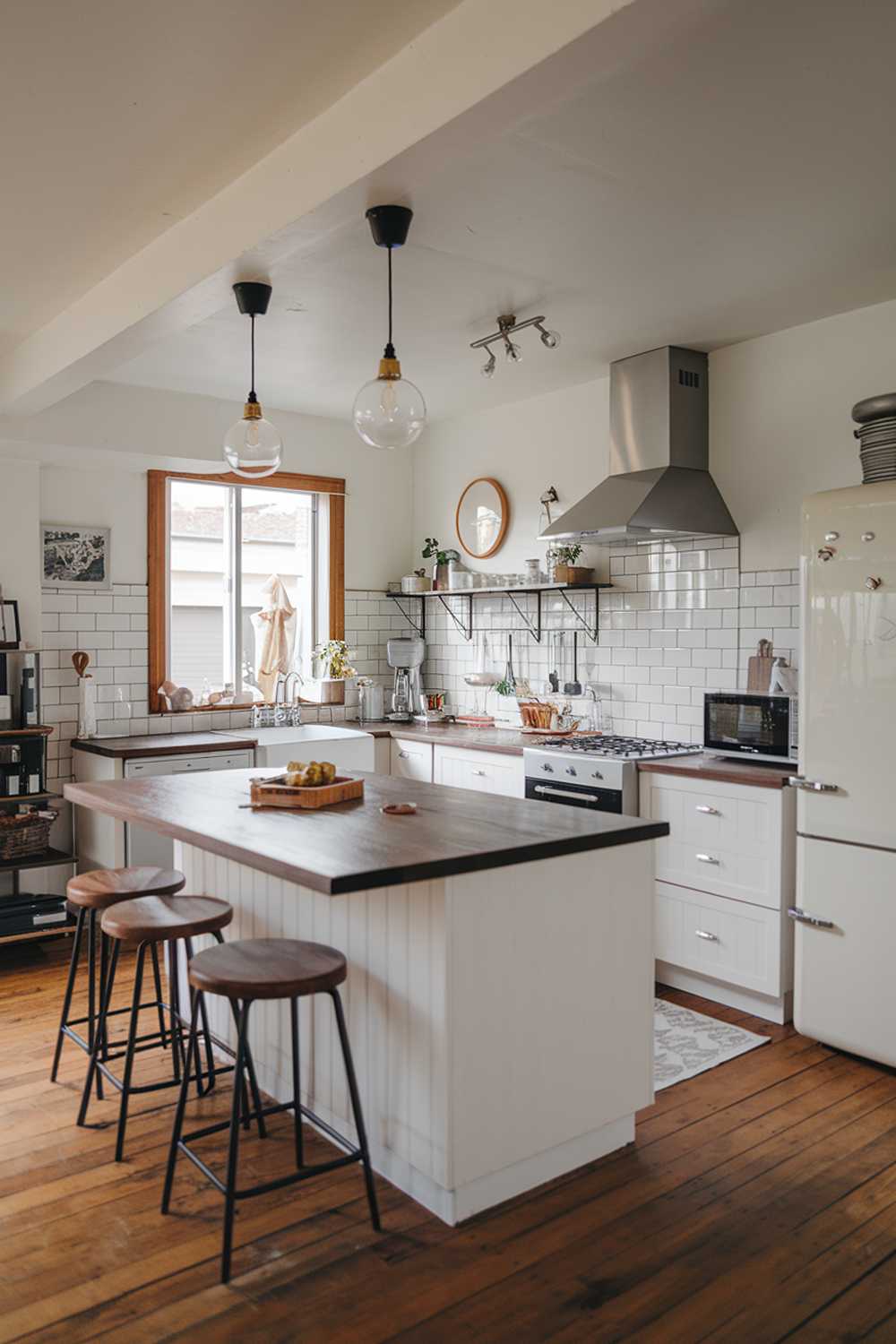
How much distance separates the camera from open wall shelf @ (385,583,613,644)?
17.1 ft

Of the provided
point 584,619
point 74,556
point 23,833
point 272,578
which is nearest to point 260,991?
point 23,833

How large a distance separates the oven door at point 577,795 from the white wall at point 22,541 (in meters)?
2.58

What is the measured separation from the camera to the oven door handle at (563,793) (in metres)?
4.26

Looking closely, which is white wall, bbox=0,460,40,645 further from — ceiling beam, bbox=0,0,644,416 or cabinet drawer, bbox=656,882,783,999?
cabinet drawer, bbox=656,882,783,999

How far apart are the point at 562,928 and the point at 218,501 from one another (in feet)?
13.1

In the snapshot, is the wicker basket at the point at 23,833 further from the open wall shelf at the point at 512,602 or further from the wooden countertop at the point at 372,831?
the open wall shelf at the point at 512,602

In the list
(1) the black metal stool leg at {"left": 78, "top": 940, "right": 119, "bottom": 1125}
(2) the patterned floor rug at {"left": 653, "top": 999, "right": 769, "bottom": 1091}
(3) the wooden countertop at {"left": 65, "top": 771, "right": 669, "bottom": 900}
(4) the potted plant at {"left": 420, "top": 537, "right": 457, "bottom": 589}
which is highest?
(4) the potted plant at {"left": 420, "top": 537, "right": 457, "bottom": 589}

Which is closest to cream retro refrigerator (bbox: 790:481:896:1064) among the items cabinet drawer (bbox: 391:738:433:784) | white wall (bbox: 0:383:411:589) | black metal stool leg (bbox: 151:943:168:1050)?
black metal stool leg (bbox: 151:943:168:1050)

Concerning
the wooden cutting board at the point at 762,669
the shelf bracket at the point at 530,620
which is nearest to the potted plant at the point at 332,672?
the shelf bracket at the point at 530,620

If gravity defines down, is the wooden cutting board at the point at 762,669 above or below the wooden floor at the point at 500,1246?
above

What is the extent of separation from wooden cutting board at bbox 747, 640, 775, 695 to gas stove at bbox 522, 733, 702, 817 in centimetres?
40

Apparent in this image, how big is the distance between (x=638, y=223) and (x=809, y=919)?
7.84ft

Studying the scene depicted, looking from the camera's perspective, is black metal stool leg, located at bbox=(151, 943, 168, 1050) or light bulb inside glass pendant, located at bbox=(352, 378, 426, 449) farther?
black metal stool leg, located at bbox=(151, 943, 168, 1050)

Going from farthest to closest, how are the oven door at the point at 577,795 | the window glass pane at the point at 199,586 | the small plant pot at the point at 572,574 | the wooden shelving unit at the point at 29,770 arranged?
the window glass pane at the point at 199,586 → the small plant pot at the point at 572,574 → the wooden shelving unit at the point at 29,770 → the oven door at the point at 577,795
